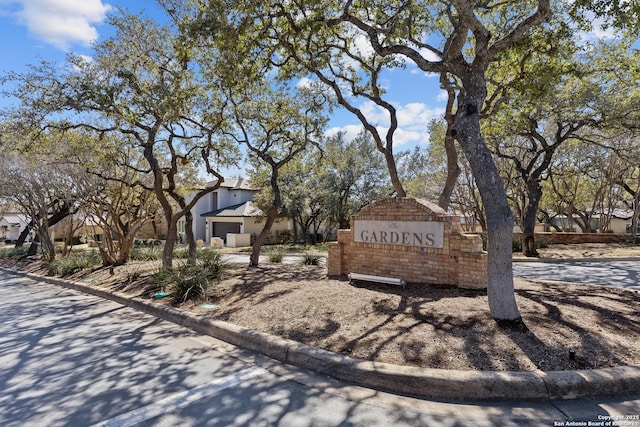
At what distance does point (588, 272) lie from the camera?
11.7m

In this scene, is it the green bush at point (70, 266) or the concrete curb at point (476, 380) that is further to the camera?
the green bush at point (70, 266)

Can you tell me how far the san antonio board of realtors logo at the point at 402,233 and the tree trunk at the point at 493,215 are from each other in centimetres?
230

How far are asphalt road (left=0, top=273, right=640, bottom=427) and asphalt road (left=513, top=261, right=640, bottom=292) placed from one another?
7714 millimetres

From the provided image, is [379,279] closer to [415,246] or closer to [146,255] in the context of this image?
[415,246]

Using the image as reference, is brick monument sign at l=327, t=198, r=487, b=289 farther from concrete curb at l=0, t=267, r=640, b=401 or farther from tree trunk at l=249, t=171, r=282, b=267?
tree trunk at l=249, t=171, r=282, b=267

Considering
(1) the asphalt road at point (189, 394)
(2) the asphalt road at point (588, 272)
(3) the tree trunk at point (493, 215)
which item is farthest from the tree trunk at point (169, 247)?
(2) the asphalt road at point (588, 272)

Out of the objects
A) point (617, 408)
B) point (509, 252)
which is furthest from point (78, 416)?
point (509, 252)

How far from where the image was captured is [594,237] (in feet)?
68.9

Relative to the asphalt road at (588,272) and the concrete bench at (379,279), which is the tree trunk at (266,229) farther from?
the asphalt road at (588,272)

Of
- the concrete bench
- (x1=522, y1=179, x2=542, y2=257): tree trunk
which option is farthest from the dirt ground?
(x1=522, y1=179, x2=542, y2=257): tree trunk

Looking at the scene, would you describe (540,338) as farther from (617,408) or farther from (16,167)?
(16,167)

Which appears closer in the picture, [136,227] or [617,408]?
[617,408]

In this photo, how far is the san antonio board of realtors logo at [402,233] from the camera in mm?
7461

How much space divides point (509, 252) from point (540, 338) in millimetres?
1116
